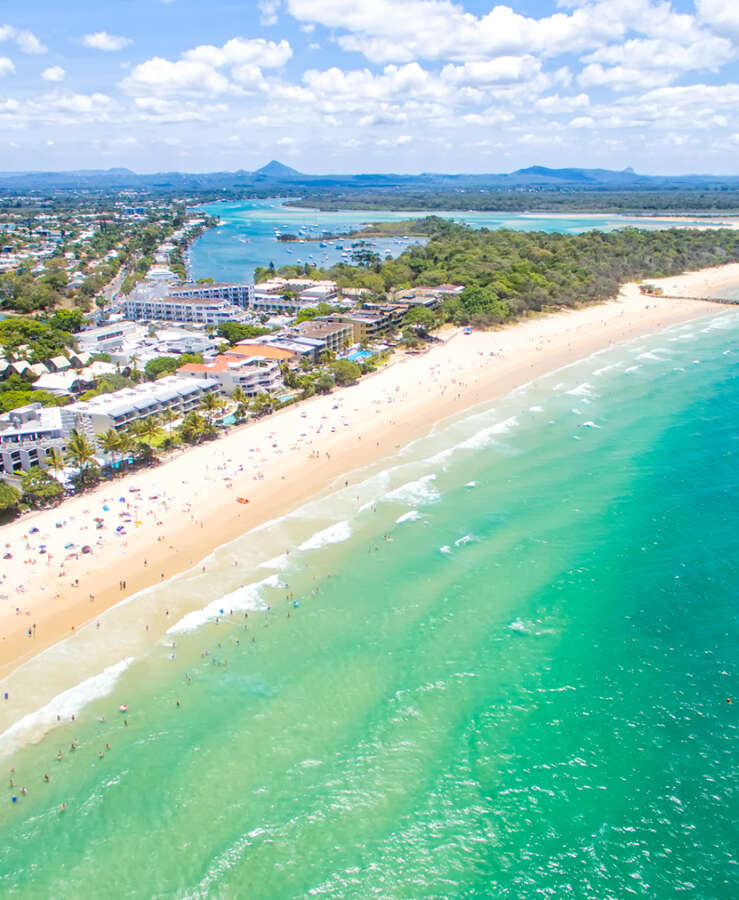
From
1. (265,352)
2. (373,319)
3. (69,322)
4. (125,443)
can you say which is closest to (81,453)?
(125,443)

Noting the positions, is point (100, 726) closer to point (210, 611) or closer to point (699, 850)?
point (210, 611)

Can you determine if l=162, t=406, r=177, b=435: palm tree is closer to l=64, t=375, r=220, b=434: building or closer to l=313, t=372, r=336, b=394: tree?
l=64, t=375, r=220, b=434: building

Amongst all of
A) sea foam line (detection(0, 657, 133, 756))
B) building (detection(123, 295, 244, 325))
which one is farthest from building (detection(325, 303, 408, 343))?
sea foam line (detection(0, 657, 133, 756))

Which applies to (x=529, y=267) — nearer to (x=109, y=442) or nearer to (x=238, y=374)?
(x=238, y=374)

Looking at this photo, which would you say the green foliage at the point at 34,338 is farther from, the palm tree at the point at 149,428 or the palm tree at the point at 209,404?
the palm tree at the point at 149,428

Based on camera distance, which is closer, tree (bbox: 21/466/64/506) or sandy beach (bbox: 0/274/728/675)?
sandy beach (bbox: 0/274/728/675)

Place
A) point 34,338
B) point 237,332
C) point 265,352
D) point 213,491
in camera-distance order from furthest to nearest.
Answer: point 237,332 → point 34,338 → point 265,352 → point 213,491

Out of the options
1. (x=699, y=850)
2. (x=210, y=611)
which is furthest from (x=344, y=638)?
(x=699, y=850)
